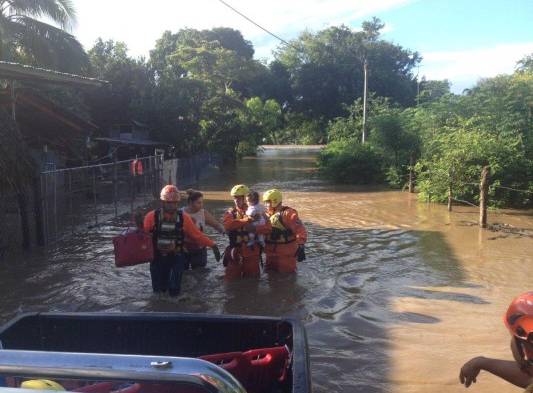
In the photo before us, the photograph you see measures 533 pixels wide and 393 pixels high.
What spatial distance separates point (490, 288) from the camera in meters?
7.98

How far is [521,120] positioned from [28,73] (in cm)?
1385

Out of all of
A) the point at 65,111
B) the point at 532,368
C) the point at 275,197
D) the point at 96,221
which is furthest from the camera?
the point at 65,111

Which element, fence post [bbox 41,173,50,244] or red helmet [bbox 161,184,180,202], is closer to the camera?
red helmet [bbox 161,184,180,202]

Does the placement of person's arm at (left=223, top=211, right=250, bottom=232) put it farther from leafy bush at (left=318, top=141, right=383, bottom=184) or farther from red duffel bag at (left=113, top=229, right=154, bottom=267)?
leafy bush at (left=318, top=141, right=383, bottom=184)

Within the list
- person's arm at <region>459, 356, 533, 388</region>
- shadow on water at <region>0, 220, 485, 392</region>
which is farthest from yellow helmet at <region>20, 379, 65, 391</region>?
shadow on water at <region>0, 220, 485, 392</region>

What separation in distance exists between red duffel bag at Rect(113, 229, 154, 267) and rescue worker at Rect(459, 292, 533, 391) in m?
4.40

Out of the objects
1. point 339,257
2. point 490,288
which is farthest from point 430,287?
point 339,257

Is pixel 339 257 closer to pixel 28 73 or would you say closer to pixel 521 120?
pixel 28 73

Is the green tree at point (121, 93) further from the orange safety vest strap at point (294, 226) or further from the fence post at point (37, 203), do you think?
the orange safety vest strap at point (294, 226)

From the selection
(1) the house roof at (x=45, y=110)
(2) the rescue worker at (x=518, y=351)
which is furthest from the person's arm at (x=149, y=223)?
(1) the house roof at (x=45, y=110)

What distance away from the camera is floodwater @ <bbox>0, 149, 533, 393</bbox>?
5340mm

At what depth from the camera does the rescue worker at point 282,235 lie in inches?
308

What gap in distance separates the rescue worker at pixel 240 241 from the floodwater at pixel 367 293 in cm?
21

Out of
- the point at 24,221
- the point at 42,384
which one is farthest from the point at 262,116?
the point at 42,384
